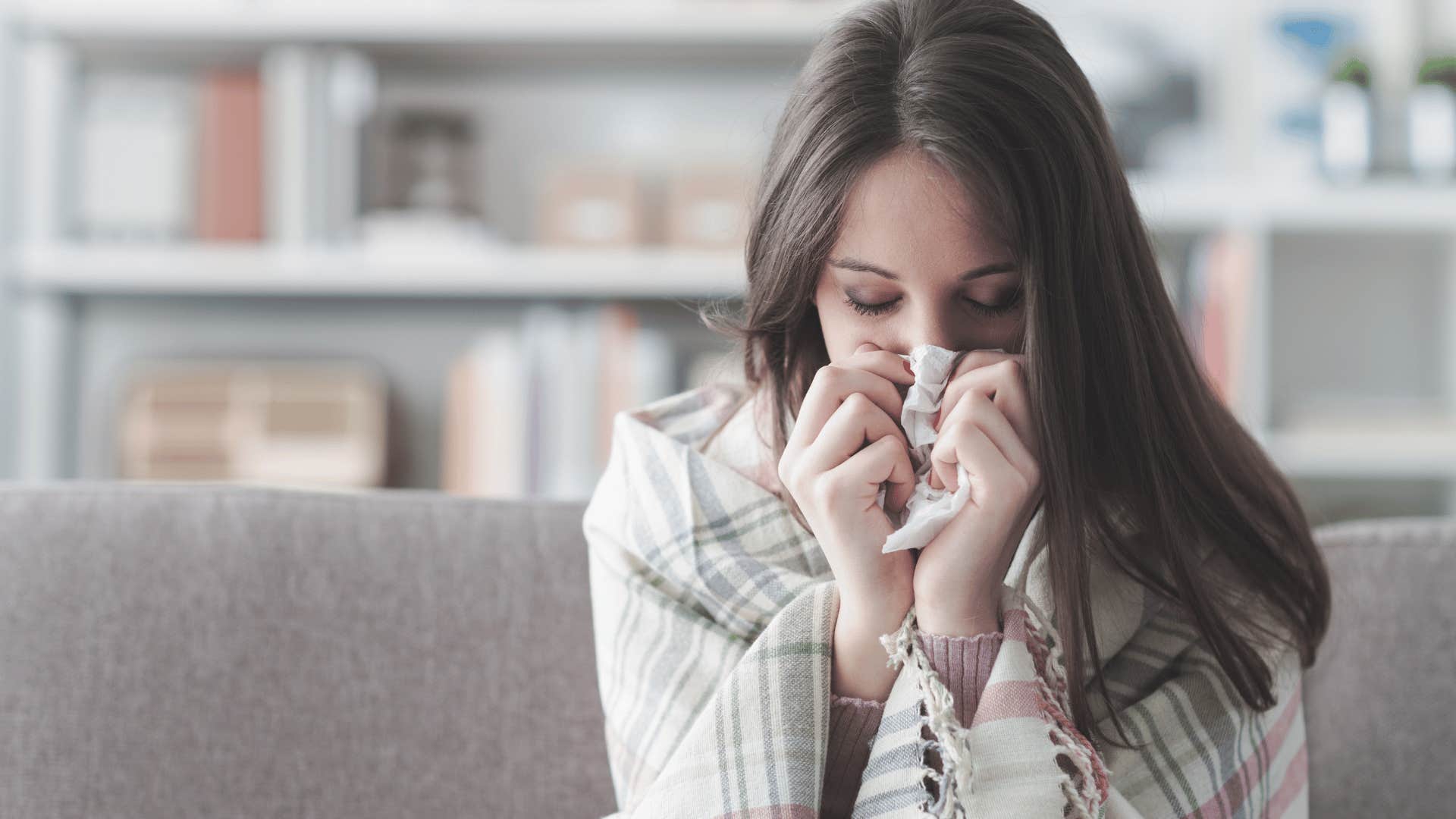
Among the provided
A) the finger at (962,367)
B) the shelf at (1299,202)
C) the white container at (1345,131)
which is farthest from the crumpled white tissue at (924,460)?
the white container at (1345,131)

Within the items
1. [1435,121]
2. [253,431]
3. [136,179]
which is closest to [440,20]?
[136,179]

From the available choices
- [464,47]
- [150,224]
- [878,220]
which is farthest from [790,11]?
[878,220]

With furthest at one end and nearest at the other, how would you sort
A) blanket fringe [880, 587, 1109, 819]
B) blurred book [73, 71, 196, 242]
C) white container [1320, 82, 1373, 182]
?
blurred book [73, 71, 196, 242] < white container [1320, 82, 1373, 182] < blanket fringe [880, 587, 1109, 819]

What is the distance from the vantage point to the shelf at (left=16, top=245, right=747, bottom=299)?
2.02 meters

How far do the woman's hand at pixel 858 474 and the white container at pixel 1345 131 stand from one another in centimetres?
154

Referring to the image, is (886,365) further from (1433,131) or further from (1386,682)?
(1433,131)

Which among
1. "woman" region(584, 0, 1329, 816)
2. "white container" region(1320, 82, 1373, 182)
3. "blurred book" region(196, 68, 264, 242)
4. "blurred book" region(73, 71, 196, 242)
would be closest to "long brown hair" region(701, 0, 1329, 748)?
"woman" region(584, 0, 1329, 816)

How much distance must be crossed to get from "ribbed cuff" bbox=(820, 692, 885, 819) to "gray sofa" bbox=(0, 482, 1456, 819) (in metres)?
0.24

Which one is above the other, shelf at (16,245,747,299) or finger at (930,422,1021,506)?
shelf at (16,245,747,299)

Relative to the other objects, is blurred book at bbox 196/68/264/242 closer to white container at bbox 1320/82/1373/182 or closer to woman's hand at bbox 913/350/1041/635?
woman's hand at bbox 913/350/1041/635

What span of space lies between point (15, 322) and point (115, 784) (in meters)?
1.45

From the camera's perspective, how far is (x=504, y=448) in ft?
6.60

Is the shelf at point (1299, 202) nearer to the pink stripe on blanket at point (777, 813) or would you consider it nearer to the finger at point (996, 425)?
the finger at point (996, 425)

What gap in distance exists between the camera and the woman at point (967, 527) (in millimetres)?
748
